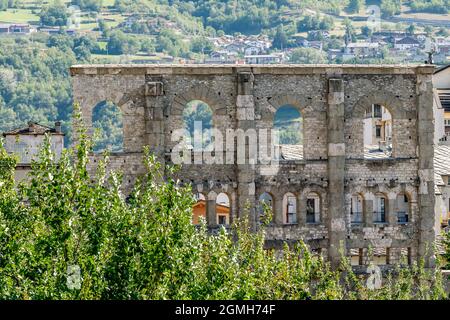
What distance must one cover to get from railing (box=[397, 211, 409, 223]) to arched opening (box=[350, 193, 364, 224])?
165 cm

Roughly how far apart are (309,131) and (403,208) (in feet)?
23.6

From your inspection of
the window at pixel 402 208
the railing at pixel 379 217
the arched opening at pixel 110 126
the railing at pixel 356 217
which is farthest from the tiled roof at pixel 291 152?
the arched opening at pixel 110 126

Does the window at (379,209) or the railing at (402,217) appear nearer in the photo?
the window at (379,209)

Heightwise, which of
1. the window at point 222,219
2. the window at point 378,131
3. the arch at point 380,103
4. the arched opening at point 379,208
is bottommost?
the window at point 222,219

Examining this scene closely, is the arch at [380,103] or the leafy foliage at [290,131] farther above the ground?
the arch at [380,103]

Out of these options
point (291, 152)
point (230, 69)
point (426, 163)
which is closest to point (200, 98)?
point (230, 69)

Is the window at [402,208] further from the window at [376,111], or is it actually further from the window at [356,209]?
the window at [376,111]

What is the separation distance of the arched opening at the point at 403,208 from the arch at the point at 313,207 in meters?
3.53

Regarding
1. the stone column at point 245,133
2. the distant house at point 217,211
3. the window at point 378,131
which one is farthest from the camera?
the window at point 378,131

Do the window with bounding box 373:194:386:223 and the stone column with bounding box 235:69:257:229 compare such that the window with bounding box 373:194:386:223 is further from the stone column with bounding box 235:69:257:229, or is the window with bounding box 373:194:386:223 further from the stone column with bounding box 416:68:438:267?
the stone column with bounding box 235:69:257:229

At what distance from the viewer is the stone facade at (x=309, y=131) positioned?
3322 inches

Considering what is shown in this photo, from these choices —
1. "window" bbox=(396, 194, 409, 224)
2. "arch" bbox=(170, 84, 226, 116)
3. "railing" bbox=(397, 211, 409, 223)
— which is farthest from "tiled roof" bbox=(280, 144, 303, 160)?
"arch" bbox=(170, 84, 226, 116)

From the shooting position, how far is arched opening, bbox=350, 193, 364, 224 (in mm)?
88625
